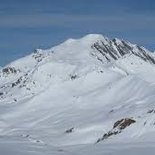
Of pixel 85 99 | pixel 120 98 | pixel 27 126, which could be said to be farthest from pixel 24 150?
pixel 85 99

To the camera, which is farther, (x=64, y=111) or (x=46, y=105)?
(x=46, y=105)

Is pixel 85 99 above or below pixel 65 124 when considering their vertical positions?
above

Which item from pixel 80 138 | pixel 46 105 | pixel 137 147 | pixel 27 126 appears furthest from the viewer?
pixel 46 105

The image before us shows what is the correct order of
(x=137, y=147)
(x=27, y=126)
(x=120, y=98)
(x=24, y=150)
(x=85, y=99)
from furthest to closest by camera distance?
1. (x=85, y=99)
2. (x=120, y=98)
3. (x=27, y=126)
4. (x=137, y=147)
5. (x=24, y=150)

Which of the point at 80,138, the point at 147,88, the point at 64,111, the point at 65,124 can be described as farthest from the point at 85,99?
the point at 80,138

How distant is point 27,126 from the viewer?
15812cm

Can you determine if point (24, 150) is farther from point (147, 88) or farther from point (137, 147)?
point (147, 88)

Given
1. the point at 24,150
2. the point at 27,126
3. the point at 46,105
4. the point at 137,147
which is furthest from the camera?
the point at 46,105

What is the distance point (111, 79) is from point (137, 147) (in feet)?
505

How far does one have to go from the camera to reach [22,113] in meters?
191

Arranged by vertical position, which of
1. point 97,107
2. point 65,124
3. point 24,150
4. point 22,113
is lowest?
point 24,150

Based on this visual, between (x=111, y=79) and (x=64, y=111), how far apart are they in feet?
106

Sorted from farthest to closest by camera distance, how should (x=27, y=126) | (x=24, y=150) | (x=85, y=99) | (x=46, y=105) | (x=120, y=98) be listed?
(x=46, y=105), (x=85, y=99), (x=120, y=98), (x=27, y=126), (x=24, y=150)

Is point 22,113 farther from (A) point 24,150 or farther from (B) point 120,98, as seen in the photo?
(A) point 24,150
